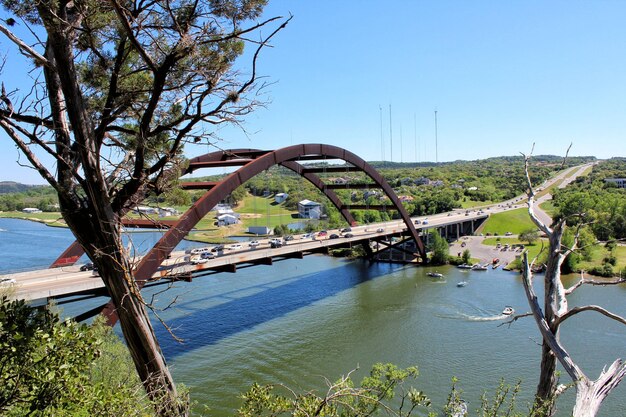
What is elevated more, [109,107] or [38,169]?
[109,107]

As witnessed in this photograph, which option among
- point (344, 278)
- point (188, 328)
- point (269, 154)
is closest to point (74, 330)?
point (188, 328)

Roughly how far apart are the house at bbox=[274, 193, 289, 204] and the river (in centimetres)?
4652

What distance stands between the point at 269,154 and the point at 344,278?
1557 centimetres

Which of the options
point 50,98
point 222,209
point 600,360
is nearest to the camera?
point 50,98

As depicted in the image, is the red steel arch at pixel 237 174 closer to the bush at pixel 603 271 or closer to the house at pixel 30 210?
the bush at pixel 603 271

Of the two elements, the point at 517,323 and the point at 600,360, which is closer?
the point at 600,360

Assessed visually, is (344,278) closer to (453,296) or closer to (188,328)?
(453,296)

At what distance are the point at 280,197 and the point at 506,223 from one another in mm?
38875

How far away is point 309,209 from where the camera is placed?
245 feet

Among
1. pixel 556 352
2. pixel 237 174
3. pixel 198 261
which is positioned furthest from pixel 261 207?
pixel 556 352

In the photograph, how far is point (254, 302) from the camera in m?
29.2

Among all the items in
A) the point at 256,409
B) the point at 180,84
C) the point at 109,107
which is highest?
the point at 180,84

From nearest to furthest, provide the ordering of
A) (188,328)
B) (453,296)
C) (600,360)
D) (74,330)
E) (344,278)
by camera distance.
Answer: (74,330) → (600,360) → (188,328) → (453,296) → (344,278)

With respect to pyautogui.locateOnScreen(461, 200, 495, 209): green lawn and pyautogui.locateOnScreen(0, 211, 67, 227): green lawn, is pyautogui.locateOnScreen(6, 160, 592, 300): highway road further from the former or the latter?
pyautogui.locateOnScreen(0, 211, 67, 227): green lawn
